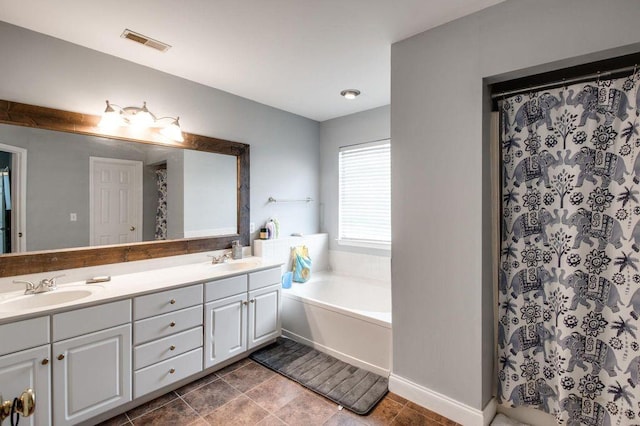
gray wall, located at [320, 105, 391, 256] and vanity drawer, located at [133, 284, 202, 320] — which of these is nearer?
vanity drawer, located at [133, 284, 202, 320]

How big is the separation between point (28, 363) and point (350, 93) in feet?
10.2

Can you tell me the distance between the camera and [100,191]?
235 cm

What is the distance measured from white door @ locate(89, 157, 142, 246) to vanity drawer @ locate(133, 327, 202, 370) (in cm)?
87

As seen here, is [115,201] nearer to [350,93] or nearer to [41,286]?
[41,286]

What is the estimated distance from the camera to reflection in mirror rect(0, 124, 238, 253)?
2.04 meters

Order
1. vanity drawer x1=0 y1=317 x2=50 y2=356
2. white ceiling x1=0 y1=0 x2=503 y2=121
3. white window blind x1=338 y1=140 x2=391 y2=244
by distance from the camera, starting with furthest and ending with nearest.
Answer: white window blind x1=338 y1=140 x2=391 y2=244, white ceiling x1=0 y1=0 x2=503 y2=121, vanity drawer x1=0 y1=317 x2=50 y2=356

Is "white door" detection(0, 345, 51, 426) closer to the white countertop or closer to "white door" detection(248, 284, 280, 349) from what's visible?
the white countertop

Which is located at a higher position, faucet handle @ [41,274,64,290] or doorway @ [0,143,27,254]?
doorway @ [0,143,27,254]

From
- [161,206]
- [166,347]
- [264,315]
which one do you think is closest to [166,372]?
[166,347]

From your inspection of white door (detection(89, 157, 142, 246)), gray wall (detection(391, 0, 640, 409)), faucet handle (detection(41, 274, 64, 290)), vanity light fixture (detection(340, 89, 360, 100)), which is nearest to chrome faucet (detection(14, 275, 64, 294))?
faucet handle (detection(41, 274, 64, 290))

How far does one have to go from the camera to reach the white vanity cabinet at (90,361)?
5.72 ft

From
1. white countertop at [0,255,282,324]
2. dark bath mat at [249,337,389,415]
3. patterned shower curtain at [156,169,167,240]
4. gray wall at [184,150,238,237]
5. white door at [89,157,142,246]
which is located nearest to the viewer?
white countertop at [0,255,282,324]

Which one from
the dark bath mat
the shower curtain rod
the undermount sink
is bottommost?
the dark bath mat

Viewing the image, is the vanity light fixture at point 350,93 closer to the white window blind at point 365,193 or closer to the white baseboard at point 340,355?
the white window blind at point 365,193
